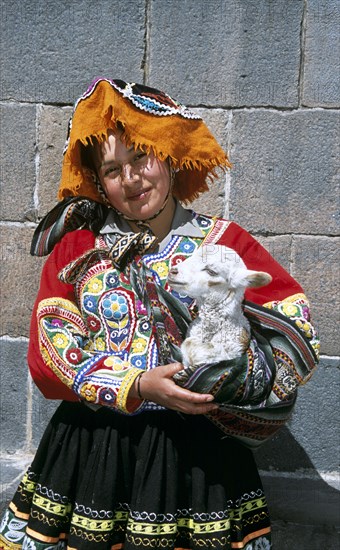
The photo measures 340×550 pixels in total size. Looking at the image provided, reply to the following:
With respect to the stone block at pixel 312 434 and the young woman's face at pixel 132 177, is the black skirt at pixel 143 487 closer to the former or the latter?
the young woman's face at pixel 132 177

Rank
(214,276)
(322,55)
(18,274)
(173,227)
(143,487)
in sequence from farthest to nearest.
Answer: (18,274) → (322,55) → (173,227) → (143,487) → (214,276)

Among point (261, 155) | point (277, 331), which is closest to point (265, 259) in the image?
point (277, 331)

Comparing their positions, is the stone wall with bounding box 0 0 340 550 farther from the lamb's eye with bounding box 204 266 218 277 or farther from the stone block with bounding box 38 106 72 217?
the lamb's eye with bounding box 204 266 218 277

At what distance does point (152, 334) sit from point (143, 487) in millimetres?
409

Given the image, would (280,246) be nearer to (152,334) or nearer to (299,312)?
(299,312)

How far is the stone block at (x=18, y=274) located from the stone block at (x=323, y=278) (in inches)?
43.3

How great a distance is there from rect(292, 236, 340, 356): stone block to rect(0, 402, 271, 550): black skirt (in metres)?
1.05

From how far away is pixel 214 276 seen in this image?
1865mm

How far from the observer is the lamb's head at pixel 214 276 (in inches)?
73.4

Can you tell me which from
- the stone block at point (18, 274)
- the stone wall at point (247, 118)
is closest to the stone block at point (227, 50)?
the stone wall at point (247, 118)

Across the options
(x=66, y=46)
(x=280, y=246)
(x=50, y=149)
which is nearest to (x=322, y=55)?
(x=280, y=246)

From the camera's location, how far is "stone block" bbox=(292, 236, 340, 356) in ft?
10.2

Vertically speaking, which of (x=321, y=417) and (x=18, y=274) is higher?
(x=18, y=274)

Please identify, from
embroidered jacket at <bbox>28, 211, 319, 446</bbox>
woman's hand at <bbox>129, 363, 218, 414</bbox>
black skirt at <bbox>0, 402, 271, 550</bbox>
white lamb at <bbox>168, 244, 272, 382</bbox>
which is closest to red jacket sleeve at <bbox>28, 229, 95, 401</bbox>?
embroidered jacket at <bbox>28, 211, 319, 446</bbox>
